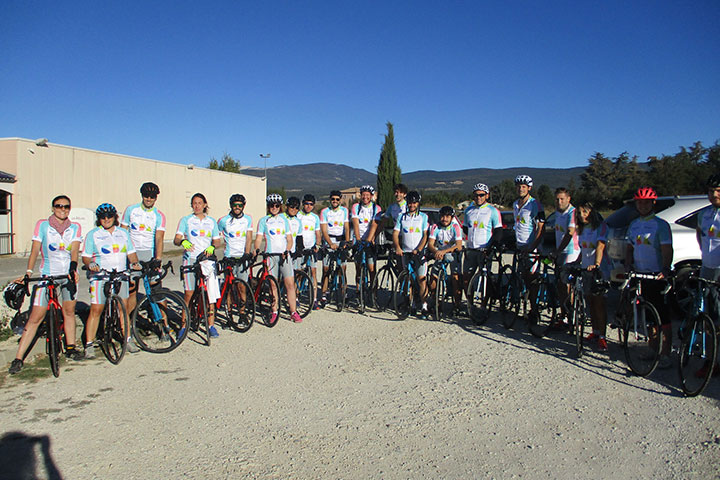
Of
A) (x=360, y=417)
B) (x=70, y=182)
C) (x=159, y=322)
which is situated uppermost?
(x=70, y=182)

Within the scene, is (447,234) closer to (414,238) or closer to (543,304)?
(414,238)

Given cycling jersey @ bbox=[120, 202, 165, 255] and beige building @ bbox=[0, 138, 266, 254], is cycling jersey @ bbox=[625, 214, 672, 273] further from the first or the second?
beige building @ bbox=[0, 138, 266, 254]

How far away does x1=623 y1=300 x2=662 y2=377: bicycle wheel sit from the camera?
5199 mm

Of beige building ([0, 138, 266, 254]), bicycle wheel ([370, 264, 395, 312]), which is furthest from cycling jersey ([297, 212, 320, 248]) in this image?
beige building ([0, 138, 266, 254])

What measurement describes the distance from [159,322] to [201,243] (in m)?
1.27

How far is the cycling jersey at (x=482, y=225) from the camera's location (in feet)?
25.8

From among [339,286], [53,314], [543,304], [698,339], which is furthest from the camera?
[339,286]

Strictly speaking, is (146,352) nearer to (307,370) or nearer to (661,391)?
(307,370)

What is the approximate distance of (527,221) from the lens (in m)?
7.52

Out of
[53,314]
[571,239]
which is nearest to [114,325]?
[53,314]

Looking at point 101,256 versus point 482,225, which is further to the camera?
point 482,225

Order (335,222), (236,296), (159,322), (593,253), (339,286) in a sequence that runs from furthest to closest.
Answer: (335,222)
(339,286)
(236,296)
(159,322)
(593,253)

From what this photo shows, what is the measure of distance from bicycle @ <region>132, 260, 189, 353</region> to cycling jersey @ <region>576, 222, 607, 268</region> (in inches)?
197

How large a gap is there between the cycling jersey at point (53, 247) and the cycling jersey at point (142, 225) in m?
1.09
